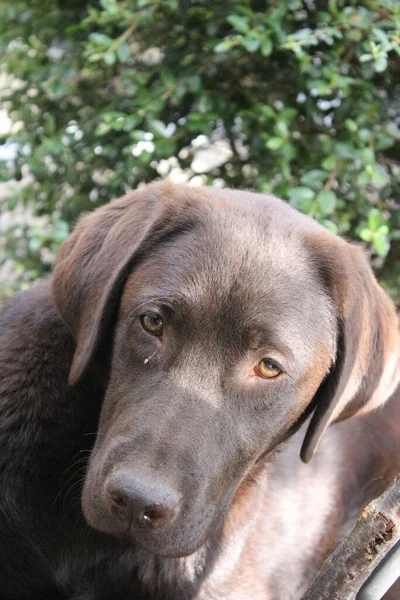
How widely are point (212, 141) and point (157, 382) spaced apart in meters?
2.60

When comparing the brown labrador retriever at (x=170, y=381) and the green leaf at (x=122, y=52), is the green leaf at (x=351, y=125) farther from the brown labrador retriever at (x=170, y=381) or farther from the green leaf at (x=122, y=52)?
the brown labrador retriever at (x=170, y=381)

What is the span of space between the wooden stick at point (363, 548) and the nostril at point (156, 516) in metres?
0.42

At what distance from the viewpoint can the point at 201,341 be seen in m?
2.64

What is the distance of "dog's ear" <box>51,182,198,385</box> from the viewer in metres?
2.76

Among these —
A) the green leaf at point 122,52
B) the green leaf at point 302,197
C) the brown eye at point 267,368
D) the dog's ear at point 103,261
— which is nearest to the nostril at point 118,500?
the dog's ear at point 103,261

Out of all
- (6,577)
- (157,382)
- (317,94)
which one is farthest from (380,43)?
(6,577)

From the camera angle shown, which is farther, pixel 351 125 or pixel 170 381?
pixel 351 125

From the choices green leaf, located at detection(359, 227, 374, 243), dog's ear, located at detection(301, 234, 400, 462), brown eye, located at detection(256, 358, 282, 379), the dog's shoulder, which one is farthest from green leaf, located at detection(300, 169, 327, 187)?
brown eye, located at detection(256, 358, 282, 379)

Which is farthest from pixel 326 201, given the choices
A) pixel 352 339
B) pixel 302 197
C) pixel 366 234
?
pixel 352 339

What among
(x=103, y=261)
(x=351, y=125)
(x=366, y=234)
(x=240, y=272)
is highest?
(x=240, y=272)

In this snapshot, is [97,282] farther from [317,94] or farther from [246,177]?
[246,177]

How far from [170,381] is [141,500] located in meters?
0.39

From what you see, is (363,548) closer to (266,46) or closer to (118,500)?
(118,500)

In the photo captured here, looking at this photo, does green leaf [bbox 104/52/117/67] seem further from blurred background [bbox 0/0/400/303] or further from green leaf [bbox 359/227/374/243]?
green leaf [bbox 359/227/374/243]
